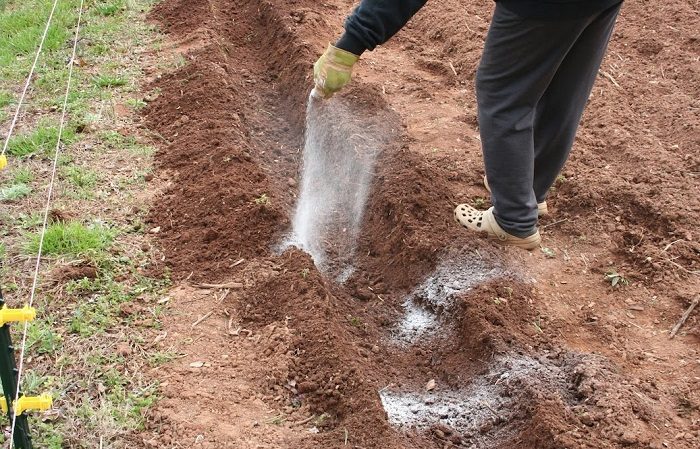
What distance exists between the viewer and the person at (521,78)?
Result: 2.87 metres

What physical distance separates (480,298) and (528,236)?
542 millimetres

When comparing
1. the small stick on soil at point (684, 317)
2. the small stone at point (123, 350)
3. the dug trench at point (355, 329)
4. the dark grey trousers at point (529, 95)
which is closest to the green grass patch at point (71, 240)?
the dug trench at point (355, 329)

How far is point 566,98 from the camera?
10.8 ft

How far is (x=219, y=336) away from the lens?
9.91 ft

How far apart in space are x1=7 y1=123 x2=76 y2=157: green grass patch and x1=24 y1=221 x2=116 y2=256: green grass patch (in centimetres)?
90

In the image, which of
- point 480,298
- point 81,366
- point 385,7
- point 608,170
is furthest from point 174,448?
point 608,170

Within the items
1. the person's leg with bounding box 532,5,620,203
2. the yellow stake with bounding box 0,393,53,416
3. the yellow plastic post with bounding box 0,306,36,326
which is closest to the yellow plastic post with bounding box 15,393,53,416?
the yellow stake with bounding box 0,393,53,416

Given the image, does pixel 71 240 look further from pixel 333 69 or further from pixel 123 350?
pixel 333 69

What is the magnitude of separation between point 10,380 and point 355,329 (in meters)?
1.57

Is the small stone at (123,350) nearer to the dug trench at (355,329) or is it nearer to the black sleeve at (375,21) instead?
the dug trench at (355,329)

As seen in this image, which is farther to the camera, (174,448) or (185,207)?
(185,207)

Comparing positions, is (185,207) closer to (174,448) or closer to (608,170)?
(174,448)

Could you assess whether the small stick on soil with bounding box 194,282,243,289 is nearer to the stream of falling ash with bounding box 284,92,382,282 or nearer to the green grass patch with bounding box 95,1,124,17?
the stream of falling ash with bounding box 284,92,382,282

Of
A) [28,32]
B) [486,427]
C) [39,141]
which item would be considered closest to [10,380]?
[486,427]
